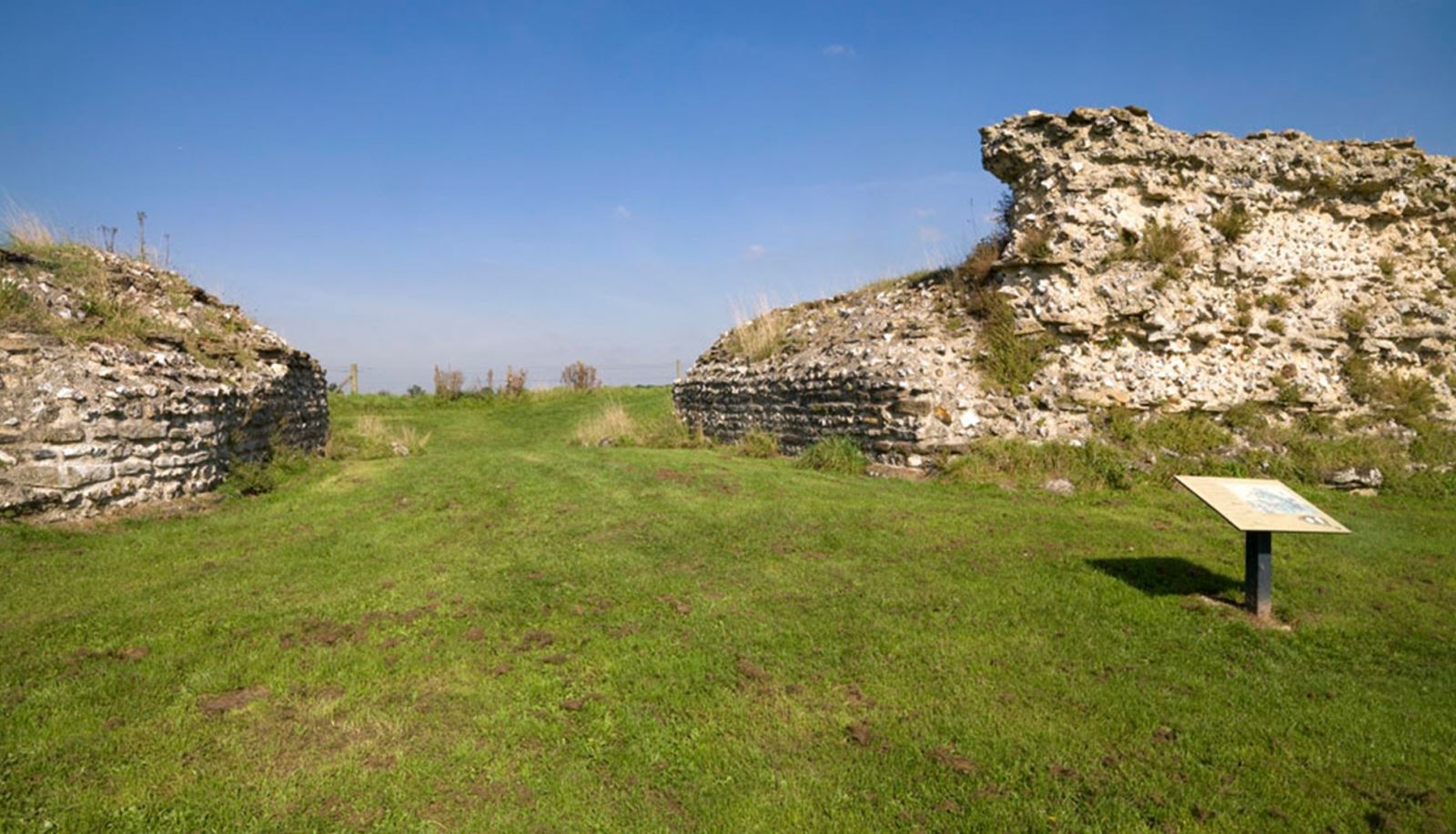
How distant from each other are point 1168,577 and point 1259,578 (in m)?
1.01

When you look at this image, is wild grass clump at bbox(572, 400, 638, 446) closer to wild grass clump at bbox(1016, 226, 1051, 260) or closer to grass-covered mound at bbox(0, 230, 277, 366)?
grass-covered mound at bbox(0, 230, 277, 366)

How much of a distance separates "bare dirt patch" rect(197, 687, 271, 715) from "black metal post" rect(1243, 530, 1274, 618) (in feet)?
23.3

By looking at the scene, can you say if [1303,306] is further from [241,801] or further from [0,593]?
[0,593]

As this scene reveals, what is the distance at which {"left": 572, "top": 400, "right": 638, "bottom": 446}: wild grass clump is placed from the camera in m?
19.7

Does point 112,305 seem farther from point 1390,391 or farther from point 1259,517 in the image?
point 1390,391

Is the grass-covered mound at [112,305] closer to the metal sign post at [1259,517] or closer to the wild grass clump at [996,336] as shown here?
the wild grass clump at [996,336]

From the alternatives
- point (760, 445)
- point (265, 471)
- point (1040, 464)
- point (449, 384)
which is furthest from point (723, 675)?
point (449, 384)

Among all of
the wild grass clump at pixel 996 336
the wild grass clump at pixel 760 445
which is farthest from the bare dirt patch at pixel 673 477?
the wild grass clump at pixel 996 336

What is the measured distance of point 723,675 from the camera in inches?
201

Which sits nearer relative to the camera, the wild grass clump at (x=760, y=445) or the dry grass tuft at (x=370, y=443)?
the dry grass tuft at (x=370, y=443)

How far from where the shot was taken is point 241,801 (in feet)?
12.1

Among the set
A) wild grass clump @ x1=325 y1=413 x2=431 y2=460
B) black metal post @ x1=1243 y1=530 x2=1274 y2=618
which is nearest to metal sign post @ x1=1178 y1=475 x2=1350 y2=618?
black metal post @ x1=1243 y1=530 x2=1274 y2=618

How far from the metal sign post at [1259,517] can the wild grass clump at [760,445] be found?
32.0 ft

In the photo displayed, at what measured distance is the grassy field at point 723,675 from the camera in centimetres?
374
